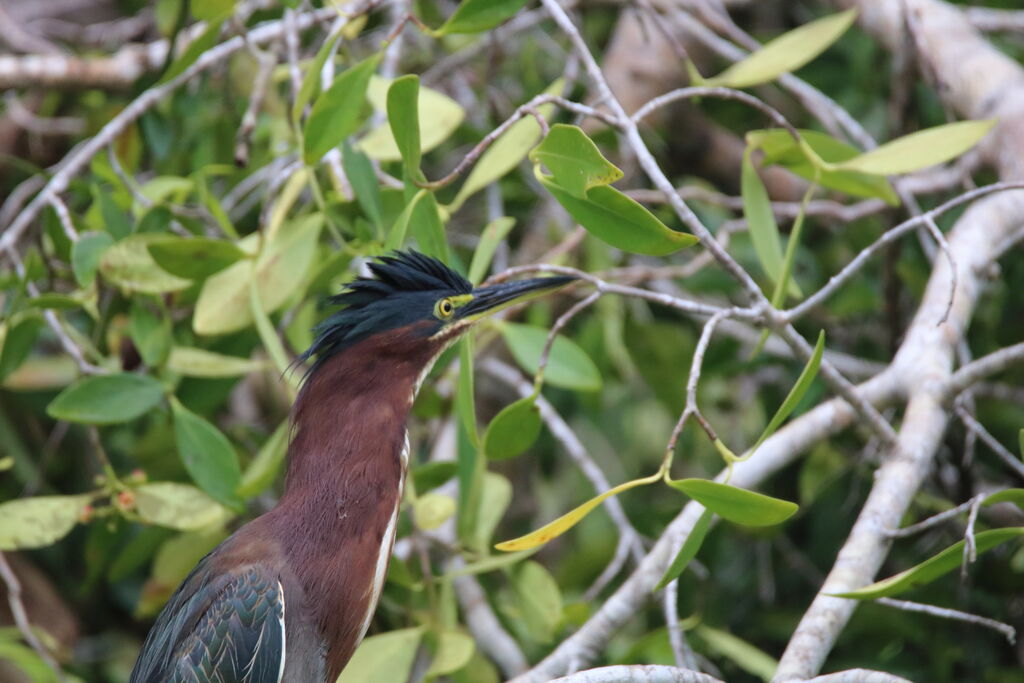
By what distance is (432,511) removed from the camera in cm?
234

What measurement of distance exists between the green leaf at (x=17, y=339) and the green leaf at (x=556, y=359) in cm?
105

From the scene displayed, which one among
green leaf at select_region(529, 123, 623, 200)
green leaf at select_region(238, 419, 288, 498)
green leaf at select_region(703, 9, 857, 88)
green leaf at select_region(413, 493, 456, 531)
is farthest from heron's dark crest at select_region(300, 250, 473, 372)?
green leaf at select_region(703, 9, 857, 88)

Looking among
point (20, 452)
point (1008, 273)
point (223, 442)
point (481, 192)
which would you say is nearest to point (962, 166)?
point (1008, 273)

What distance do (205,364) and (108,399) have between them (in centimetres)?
23

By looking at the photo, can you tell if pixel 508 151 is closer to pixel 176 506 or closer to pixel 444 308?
pixel 444 308

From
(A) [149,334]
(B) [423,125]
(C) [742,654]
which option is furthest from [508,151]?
(C) [742,654]

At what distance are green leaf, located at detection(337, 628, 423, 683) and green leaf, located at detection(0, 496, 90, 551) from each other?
699 mm

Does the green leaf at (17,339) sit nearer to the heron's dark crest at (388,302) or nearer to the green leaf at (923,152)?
the heron's dark crest at (388,302)

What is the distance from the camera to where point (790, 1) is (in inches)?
162

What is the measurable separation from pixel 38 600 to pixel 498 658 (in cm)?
159

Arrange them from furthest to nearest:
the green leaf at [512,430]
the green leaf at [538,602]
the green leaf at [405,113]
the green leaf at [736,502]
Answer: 1. the green leaf at [538,602]
2. the green leaf at [512,430]
3. the green leaf at [405,113]
4. the green leaf at [736,502]

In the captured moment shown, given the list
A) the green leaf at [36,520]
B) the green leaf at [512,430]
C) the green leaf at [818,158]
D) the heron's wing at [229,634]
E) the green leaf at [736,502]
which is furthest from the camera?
the green leaf at [36,520]

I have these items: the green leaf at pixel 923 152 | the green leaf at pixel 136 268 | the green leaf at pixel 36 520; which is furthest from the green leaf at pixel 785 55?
the green leaf at pixel 36 520

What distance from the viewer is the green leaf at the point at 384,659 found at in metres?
2.21
